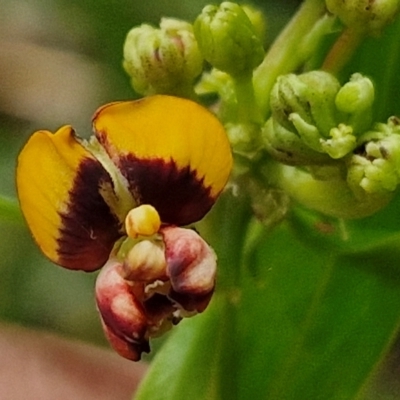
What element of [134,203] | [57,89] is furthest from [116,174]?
[57,89]

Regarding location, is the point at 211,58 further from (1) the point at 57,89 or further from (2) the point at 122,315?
(1) the point at 57,89

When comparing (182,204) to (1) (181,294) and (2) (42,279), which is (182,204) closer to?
(1) (181,294)

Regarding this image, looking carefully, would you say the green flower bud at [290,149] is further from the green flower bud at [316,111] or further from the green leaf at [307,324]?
the green leaf at [307,324]

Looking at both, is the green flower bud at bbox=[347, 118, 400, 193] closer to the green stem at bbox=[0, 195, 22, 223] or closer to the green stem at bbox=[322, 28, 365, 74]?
the green stem at bbox=[322, 28, 365, 74]

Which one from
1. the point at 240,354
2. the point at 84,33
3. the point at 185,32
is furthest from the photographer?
the point at 84,33

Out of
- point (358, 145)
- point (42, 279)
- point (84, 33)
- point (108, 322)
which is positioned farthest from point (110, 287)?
point (84, 33)

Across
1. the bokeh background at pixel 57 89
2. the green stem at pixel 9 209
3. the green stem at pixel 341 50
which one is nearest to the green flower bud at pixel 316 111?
the green stem at pixel 341 50
